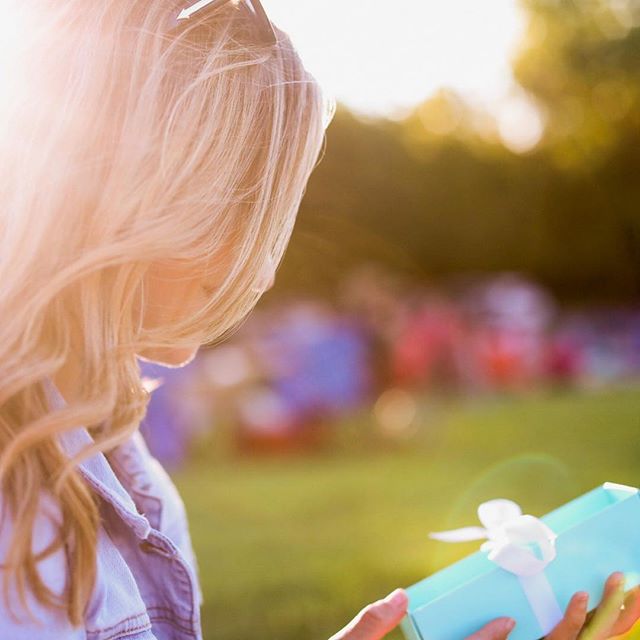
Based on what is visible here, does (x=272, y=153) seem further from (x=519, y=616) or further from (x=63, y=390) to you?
(x=519, y=616)

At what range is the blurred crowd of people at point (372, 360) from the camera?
694 centimetres

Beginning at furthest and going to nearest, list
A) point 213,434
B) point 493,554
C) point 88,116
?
1. point 213,434
2. point 493,554
3. point 88,116

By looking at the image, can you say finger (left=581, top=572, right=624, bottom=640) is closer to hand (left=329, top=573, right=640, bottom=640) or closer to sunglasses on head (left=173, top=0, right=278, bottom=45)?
hand (left=329, top=573, right=640, bottom=640)

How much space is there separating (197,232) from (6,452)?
41 centimetres

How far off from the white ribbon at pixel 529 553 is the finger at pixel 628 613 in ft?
0.42

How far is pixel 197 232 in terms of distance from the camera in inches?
52.2

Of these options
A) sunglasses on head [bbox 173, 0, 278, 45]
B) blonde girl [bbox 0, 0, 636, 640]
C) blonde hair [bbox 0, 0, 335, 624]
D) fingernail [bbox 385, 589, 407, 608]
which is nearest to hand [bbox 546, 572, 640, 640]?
blonde girl [bbox 0, 0, 636, 640]

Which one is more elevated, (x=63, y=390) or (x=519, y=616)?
(x=63, y=390)

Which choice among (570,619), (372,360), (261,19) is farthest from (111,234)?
(372,360)

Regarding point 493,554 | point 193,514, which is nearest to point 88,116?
point 493,554

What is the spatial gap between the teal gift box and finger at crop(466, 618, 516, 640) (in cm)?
3

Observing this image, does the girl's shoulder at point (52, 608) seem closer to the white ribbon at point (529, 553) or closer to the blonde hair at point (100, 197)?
the blonde hair at point (100, 197)

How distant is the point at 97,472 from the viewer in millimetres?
1303

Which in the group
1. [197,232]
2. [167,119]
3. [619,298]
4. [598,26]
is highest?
[598,26]
